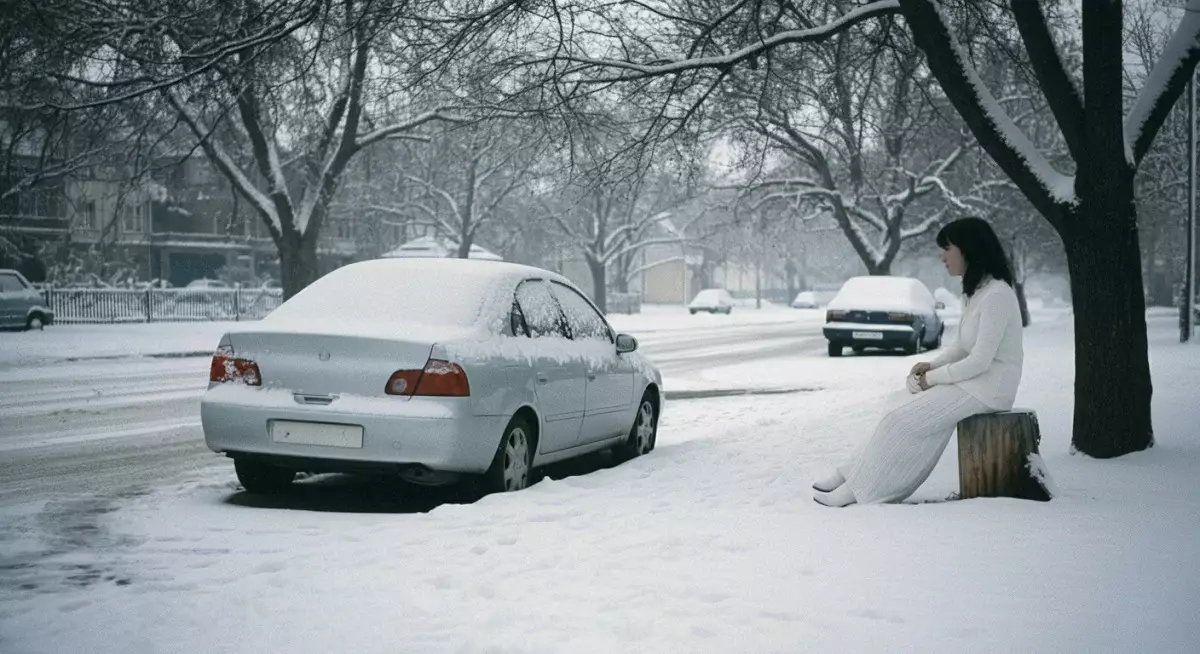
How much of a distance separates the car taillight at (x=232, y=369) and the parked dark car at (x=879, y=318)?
18085 mm

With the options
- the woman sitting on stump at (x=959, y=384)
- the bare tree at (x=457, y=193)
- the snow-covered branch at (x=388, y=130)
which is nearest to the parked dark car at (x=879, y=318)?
the snow-covered branch at (x=388, y=130)

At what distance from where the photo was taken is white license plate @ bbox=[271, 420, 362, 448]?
22.0 ft

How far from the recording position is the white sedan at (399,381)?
670 cm

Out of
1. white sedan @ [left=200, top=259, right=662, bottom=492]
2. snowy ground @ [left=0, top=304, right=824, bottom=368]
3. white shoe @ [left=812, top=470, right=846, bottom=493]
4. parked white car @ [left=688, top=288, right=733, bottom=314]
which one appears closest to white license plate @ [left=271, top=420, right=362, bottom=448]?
white sedan @ [left=200, top=259, right=662, bottom=492]

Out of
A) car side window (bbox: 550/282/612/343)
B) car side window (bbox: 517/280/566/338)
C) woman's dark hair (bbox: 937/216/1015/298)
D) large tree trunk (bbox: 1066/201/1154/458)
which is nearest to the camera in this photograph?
woman's dark hair (bbox: 937/216/1015/298)

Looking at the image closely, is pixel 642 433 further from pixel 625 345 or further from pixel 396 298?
pixel 396 298

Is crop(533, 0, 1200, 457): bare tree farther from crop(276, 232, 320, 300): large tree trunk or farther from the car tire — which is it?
crop(276, 232, 320, 300): large tree trunk

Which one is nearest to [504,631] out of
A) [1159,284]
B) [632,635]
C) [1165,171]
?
[632,635]

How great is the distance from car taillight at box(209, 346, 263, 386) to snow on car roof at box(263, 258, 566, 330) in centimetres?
28

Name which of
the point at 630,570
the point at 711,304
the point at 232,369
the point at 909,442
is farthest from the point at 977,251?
the point at 711,304

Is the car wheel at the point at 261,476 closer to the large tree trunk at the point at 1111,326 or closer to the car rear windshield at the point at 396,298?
the car rear windshield at the point at 396,298

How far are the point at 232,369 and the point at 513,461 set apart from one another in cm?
183

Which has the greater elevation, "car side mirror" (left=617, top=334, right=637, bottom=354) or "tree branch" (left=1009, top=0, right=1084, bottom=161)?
"tree branch" (left=1009, top=0, right=1084, bottom=161)

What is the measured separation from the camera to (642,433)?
32.2ft
